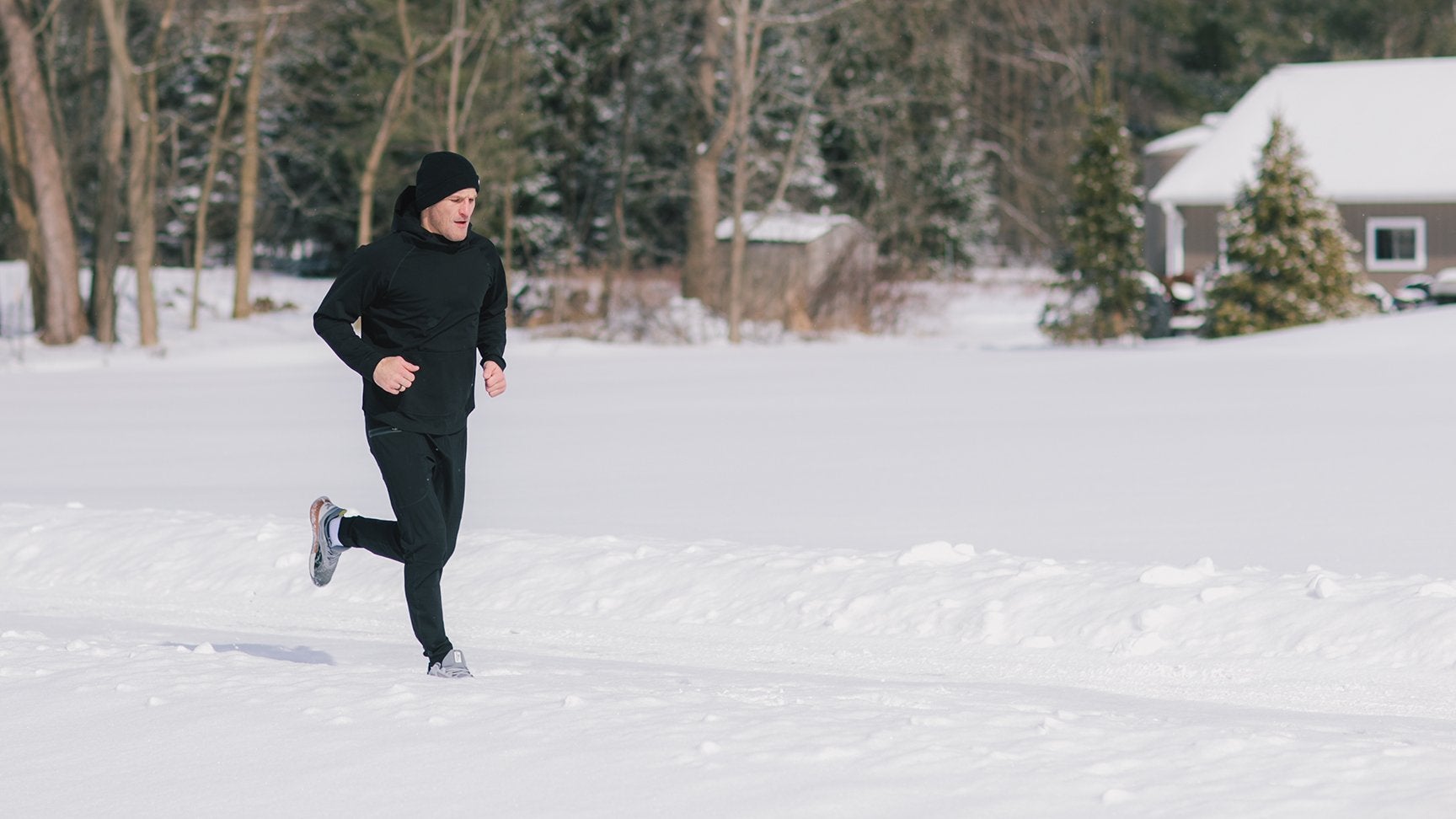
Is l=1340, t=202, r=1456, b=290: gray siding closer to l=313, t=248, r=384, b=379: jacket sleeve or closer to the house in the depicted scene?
the house

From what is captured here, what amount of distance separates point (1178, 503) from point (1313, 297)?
2066 centimetres

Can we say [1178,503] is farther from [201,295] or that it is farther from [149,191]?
[201,295]

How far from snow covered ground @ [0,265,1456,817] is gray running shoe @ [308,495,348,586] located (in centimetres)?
33

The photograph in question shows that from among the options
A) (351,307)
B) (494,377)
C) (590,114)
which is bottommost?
(494,377)

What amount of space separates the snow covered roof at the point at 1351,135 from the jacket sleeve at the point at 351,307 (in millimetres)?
35332

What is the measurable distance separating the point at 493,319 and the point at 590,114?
1815 inches

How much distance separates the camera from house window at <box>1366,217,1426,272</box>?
4138 cm

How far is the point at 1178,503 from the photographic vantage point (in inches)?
441

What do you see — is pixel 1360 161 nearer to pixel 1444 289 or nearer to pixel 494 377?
pixel 1444 289

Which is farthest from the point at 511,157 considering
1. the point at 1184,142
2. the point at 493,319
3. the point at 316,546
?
the point at 493,319

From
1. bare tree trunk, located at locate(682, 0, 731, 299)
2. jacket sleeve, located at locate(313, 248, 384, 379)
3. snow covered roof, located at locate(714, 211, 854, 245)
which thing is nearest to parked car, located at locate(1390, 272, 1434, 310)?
snow covered roof, located at locate(714, 211, 854, 245)

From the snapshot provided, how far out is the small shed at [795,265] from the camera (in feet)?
120

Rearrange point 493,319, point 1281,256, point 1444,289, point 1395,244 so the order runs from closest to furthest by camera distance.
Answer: point 493,319 → point 1281,256 → point 1444,289 → point 1395,244

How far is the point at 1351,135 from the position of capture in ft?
145
